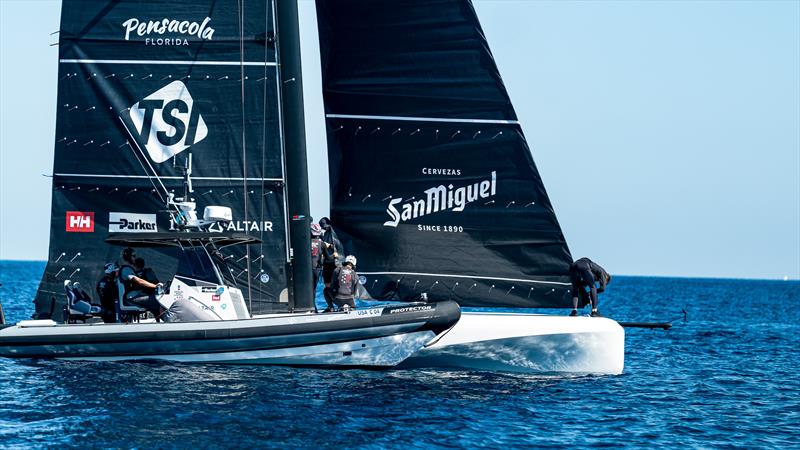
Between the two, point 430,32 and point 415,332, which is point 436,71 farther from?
point 415,332

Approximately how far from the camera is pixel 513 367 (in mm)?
19812

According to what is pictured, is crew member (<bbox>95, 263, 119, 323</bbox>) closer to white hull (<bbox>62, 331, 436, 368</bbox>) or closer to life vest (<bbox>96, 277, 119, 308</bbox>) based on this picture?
life vest (<bbox>96, 277, 119, 308</bbox>)

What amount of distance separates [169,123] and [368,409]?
825cm

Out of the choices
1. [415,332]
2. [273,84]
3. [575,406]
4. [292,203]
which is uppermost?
[273,84]

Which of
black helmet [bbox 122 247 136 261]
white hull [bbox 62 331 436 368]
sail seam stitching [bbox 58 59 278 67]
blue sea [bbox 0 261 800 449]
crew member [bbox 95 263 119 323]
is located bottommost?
blue sea [bbox 0 261 800 449]

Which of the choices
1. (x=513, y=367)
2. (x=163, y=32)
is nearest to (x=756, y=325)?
(x=513, y=367)

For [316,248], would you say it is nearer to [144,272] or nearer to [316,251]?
[316,251]

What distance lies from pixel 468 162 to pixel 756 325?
112ft

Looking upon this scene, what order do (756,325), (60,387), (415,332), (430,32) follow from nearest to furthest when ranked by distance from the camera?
(60,387) < (415,332) < (430,32) < (756,325)

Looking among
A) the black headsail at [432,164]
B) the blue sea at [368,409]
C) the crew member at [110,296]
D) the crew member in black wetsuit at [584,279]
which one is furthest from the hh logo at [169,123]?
the crew member in black wetsuit at [584,279]

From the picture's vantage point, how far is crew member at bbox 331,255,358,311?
2020cm

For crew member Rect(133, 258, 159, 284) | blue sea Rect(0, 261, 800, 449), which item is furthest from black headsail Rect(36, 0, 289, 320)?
blue sea Rect(0, 261, 800, 449)

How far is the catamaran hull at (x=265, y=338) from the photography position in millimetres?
18453

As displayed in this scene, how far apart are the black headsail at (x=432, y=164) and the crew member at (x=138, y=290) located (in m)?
3.82
